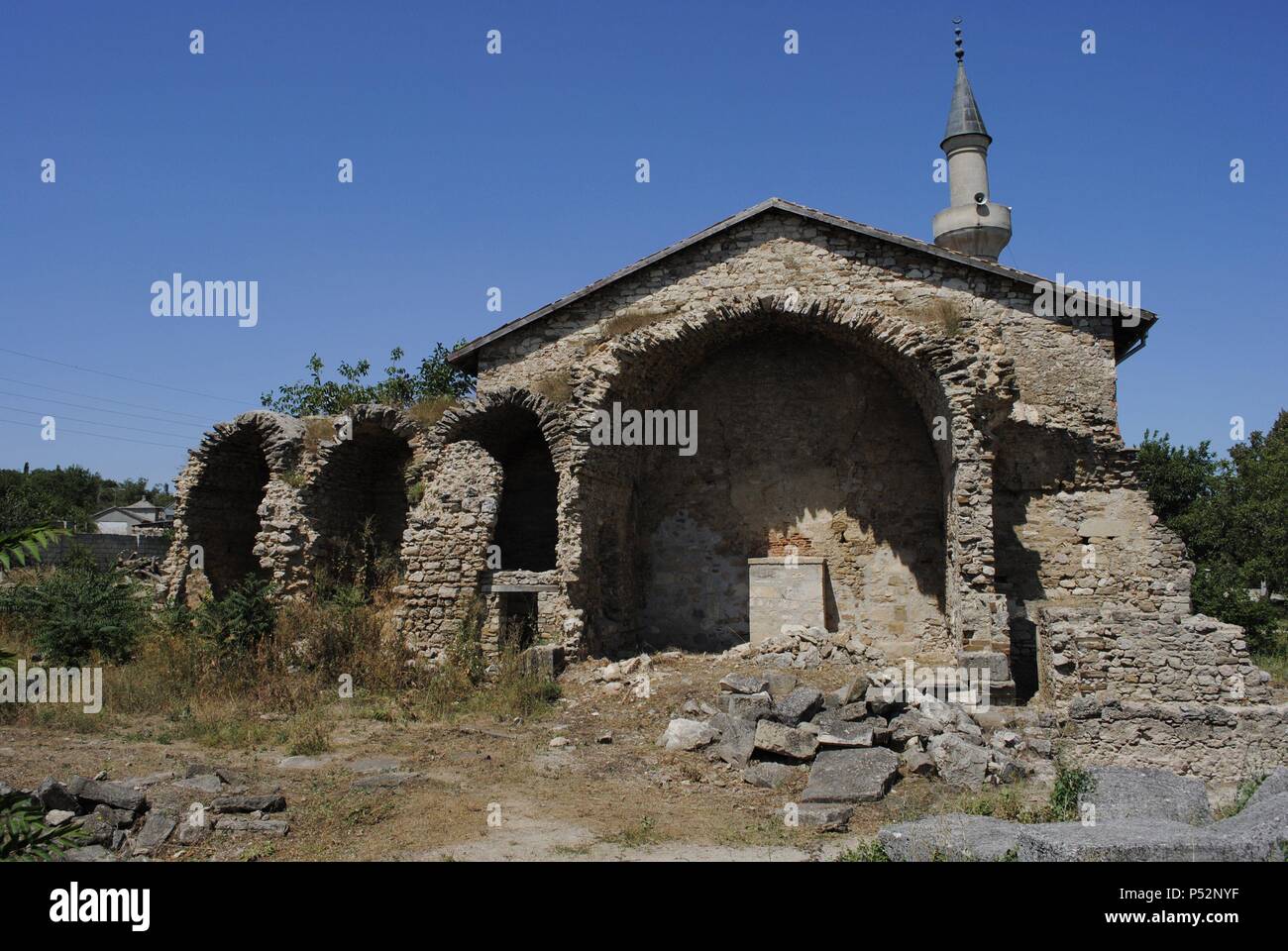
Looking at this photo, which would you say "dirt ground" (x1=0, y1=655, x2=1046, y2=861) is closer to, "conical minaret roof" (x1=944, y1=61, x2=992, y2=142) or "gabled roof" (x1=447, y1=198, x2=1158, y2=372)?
"gabled roof" (x1=447, y1=198, x2=1158, y2=372)

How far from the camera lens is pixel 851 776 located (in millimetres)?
8734

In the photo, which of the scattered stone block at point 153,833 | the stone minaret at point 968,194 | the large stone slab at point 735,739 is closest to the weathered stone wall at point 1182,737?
the large stone slab at point 735,739

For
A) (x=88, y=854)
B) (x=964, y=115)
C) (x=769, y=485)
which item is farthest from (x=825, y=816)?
(x=964, y=115)

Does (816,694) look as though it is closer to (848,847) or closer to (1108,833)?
(848,847)

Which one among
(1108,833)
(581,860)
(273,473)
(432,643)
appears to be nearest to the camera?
(1108,833)

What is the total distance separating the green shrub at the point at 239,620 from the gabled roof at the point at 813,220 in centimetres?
544

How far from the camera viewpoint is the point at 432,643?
14.4 meters

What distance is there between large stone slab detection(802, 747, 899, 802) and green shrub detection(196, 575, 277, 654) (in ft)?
29.0

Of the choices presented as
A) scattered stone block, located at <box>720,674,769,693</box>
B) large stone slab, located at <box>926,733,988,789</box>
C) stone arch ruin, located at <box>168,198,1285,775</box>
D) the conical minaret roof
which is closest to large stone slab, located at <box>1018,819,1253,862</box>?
large stone slab, located at <box>926,733,988,789</box>

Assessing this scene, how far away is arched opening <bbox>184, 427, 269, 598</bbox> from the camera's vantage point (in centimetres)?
1784

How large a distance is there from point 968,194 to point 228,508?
20.7 m

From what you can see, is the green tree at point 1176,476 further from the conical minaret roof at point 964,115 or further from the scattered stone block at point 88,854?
the scattered stone block at point 88,854

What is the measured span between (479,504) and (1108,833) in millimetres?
10889
